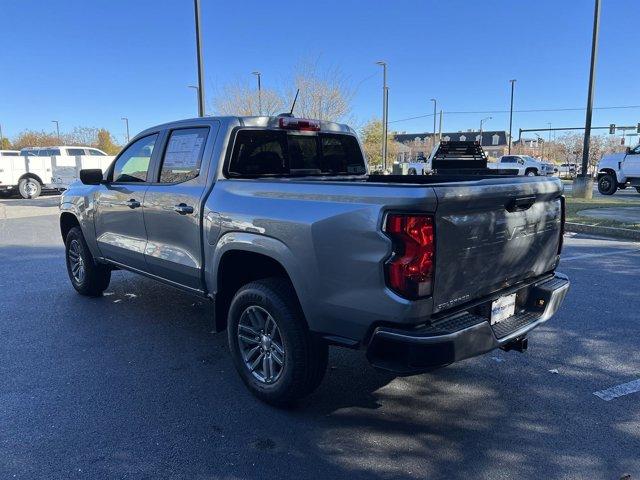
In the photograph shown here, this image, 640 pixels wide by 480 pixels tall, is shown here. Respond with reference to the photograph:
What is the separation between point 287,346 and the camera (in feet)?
10.1

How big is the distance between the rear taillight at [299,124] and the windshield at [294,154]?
2.0 inches

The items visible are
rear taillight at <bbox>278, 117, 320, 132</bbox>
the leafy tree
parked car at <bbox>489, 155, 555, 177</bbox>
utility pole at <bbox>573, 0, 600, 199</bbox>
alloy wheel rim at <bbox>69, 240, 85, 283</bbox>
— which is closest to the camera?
rear taillight at <bbox>278, 117, 320, 132</bbox>

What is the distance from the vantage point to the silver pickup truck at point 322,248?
2.52 m

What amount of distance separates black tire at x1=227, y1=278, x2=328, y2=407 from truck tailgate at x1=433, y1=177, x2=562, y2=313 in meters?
0.90

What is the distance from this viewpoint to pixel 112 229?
5.05 metres

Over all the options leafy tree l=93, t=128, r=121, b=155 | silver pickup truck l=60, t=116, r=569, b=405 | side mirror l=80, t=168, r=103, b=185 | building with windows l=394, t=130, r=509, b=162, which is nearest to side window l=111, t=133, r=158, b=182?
silver pickup truck l=60, t=116, r=569, b=405

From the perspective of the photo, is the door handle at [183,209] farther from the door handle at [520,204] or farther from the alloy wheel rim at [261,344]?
the door handle at [520,204]

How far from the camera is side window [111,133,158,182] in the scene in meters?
4.58

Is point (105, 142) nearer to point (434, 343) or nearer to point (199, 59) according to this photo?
point (199, 59)

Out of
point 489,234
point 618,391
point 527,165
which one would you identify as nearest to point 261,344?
point 489,234

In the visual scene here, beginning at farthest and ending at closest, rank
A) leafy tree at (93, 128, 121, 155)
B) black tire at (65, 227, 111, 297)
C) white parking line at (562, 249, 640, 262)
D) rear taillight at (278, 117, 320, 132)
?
leafy tree at (93, 128, 121, 155) → white parking line at (562, 249, 640, 262) → black tire at (65, 227, 111, 297) → rear taillight at (278, 117, 320, 132)

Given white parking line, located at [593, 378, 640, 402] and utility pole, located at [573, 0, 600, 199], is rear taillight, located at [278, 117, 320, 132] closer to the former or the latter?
white parking line, located at [593, 378, 640, 402]

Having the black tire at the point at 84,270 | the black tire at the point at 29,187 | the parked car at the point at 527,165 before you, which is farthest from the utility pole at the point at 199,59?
the parked car at the point at 527,165

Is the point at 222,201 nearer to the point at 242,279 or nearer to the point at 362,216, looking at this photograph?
the point at 242,279
